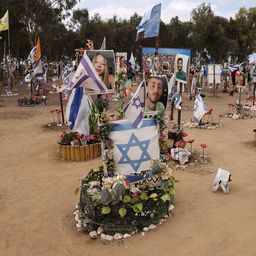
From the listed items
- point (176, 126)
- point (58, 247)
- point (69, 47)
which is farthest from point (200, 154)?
point (69, 47)

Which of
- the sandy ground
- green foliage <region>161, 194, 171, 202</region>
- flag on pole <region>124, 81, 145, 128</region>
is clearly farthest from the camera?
flag on pole <region>124, 81, 145, 128</region>

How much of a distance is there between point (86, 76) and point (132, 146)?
2505 mm

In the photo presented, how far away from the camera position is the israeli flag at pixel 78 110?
10.1 meters

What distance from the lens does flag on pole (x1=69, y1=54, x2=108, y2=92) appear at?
27.5ft

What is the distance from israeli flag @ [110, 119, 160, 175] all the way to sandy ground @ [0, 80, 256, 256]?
1121mm

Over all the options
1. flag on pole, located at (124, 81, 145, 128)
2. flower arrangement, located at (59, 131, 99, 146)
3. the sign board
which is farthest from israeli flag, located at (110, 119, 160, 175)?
the sign board

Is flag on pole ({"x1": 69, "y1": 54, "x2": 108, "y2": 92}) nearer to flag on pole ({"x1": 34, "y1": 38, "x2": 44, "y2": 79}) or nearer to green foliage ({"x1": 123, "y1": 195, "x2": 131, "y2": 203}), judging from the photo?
green foliage ({"x1": 123, "y1": 195, "x2": 131, "y2": 203})

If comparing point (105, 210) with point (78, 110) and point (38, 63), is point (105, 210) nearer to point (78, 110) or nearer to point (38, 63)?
point (78, 110)

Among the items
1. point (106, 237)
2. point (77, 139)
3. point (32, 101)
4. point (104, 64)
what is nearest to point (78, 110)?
point (77, 139)

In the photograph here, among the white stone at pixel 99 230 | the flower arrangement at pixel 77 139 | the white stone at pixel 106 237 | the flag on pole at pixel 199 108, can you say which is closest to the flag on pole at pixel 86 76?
the flower arrangement at pixel 77 139

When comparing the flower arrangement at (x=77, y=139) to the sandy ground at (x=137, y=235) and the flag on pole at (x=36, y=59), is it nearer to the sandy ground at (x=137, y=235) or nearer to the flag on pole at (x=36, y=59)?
the sandy ground at (x=137, y=235)

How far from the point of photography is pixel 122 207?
6.00 meters

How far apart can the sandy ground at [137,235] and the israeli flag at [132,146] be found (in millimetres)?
1121

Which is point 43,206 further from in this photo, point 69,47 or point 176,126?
point 69,47
